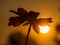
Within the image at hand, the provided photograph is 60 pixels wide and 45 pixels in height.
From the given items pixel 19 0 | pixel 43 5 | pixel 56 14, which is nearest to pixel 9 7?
pixel 19 0

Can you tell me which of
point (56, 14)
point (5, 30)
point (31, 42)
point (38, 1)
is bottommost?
point (31, 42)

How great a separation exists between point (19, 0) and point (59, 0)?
40 cm

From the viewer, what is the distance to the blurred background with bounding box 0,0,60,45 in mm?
1561

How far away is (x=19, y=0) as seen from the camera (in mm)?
1569

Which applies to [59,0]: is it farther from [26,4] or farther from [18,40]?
[18,40]

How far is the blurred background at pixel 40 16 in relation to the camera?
1.56 meters

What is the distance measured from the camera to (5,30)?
1.58 metres

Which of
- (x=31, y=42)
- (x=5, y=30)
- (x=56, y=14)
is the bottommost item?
(x=31, y=42)

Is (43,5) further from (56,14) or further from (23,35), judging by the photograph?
(23,35)

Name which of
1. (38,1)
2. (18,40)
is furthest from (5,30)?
(38,1)

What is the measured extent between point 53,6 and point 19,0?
35cm

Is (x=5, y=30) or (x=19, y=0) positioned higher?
(x=19, y=0)

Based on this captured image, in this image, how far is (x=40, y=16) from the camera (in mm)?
1564

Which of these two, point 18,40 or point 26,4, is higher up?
point 26,4
